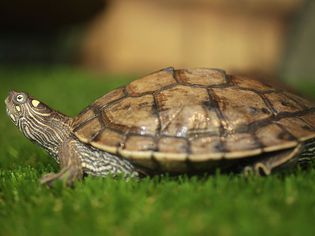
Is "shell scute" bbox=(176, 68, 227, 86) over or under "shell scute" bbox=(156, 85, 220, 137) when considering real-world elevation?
over

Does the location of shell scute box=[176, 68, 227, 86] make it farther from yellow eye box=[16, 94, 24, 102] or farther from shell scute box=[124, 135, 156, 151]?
yellow eye box=[16, 94, 24, 102]

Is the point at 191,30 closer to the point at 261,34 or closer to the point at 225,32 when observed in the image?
the point at 225,32

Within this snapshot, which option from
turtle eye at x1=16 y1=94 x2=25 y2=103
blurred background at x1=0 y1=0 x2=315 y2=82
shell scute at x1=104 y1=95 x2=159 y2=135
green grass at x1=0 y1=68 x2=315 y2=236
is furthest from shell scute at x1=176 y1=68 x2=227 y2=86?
blurred background at x1=0 y1=0 x2=315 y2=82

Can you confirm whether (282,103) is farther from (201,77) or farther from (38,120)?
(38,120)

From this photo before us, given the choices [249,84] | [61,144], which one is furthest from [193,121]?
[61,144]

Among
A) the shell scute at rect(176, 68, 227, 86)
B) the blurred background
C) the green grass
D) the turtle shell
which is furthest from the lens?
the blurred background

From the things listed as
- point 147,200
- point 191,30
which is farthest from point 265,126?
point 191,30

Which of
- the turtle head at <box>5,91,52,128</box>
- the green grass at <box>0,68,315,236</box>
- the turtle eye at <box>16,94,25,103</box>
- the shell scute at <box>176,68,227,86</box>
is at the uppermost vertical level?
the shell scute at <box>176,68,227,86</box>

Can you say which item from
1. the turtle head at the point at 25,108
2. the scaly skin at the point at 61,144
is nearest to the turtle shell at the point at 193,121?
the scaly skin at the point at 61,144
